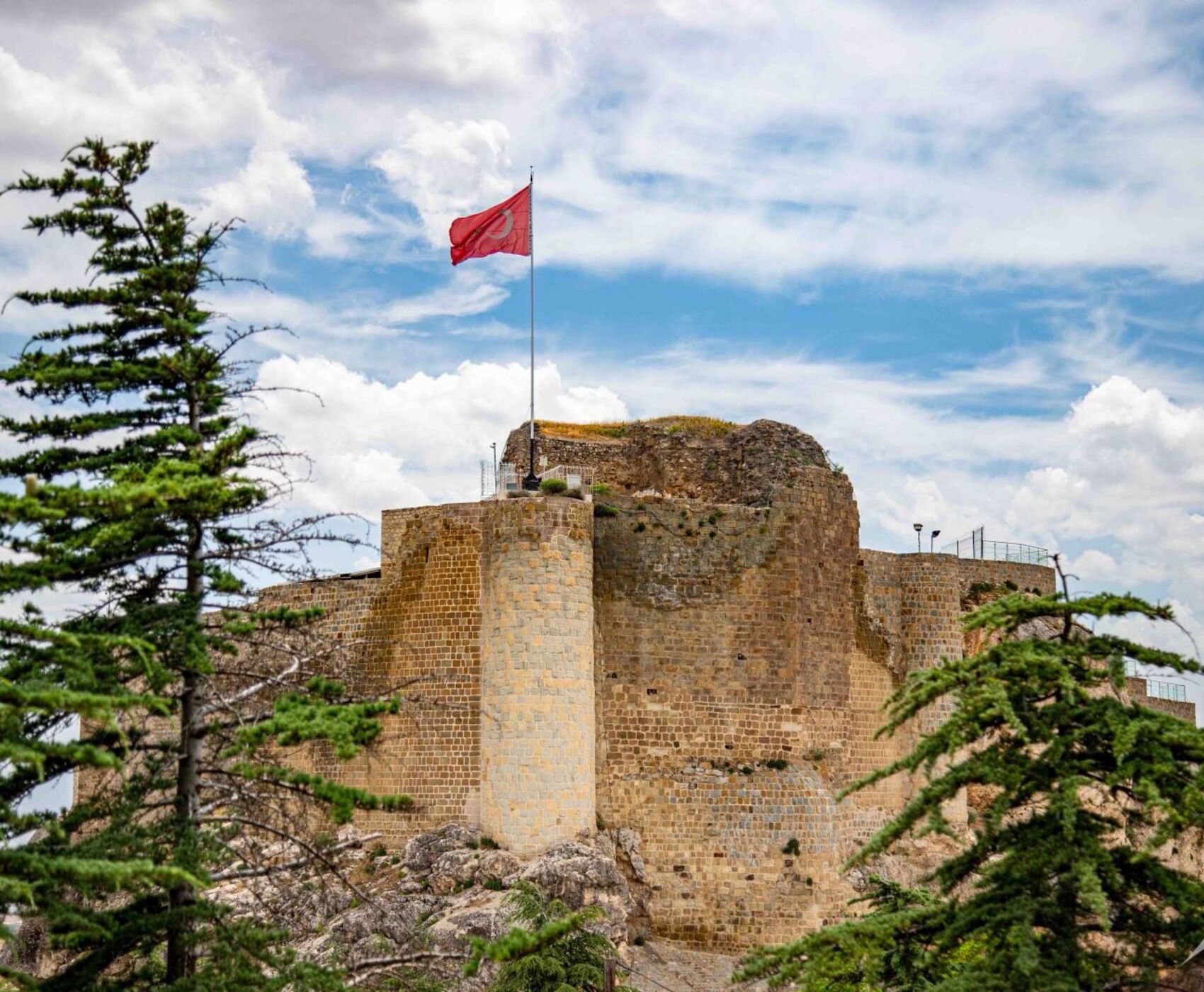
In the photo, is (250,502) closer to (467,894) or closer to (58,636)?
(58,636)

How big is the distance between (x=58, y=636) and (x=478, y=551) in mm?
14215

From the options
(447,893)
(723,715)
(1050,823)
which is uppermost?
(723,715)

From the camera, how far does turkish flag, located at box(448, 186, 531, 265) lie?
30.2m

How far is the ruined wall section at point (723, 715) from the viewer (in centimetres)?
2652

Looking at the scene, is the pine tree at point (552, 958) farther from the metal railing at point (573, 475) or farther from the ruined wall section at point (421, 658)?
the metal railing at point (573, 475)

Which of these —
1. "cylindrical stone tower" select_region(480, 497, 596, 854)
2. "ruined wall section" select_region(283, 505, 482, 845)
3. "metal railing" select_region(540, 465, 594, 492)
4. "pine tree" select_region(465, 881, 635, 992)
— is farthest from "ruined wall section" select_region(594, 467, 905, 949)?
"pine tree" select_region(465, 881, 635, 992)

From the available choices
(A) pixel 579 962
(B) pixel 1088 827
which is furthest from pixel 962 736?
(A) pixel 579 962

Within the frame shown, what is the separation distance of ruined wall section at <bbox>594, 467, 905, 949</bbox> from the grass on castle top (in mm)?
5292

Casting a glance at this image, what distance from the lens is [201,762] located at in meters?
14.3

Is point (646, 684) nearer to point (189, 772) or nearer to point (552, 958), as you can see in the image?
point (552, 958)

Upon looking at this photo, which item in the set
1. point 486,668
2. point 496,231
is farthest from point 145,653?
point 496,231

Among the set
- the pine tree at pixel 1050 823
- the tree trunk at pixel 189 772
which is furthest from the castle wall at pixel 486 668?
the pine tree at pixel 1050 823

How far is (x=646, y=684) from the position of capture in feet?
88.6

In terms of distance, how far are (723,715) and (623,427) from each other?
9.64 m
